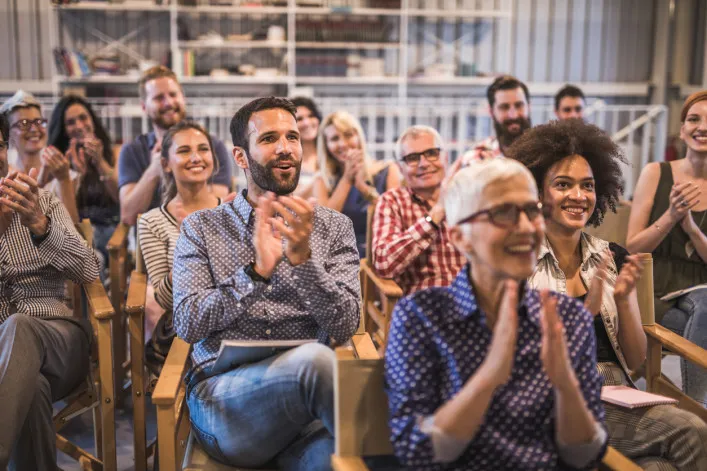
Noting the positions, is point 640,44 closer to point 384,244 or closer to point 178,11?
point 178,11

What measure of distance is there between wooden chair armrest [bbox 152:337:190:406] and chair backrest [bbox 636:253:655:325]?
1.31 m

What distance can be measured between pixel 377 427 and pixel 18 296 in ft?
4.55

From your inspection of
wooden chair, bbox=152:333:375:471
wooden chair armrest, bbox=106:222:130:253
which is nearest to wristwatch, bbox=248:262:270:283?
wooden chair, bbox=152:333:375:471

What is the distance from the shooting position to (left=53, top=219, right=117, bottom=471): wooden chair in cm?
226

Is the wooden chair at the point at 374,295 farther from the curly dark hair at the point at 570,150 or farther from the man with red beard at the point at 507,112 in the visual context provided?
the man with red beard at the point at 507,112

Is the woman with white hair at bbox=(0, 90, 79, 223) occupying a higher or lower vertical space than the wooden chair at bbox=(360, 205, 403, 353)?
higher

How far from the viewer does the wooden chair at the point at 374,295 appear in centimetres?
264

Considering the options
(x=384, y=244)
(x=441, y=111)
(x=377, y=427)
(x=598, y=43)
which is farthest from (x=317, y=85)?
(x=377, y=427)

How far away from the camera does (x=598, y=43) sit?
326 inches

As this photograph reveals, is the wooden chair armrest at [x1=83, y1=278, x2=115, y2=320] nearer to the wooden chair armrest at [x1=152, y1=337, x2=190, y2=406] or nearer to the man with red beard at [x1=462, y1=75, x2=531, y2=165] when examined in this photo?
the wooden chair armrest at [x1=152, y1=337, x2=190, y2=406]

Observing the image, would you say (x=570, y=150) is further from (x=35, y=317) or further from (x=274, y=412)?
(x=35, y=317)

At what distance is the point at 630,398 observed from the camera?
1834mm

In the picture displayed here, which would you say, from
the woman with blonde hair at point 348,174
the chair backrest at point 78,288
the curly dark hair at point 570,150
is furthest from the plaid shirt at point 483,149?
the chair backrest at point 78,288

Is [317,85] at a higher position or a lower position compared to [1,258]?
higher
